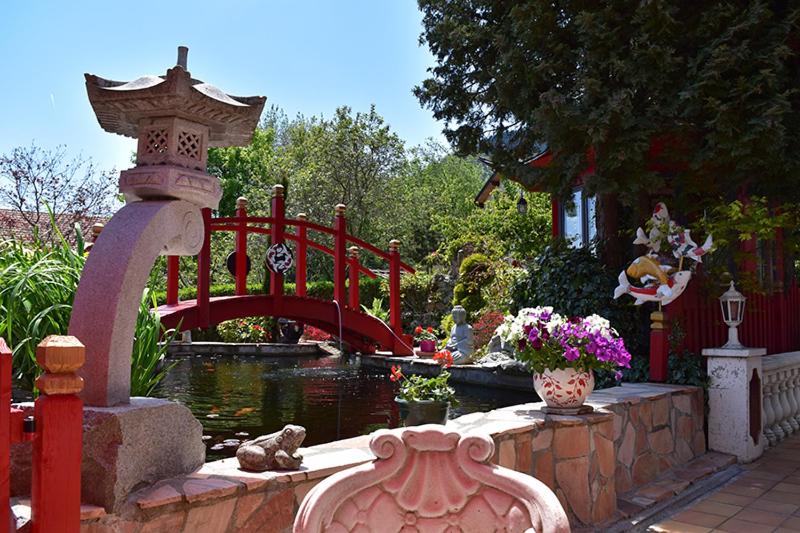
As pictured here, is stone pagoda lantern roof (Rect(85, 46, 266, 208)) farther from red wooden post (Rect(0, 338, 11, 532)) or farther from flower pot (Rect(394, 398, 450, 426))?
flower pot (Rect(394, 398, 450, 426))

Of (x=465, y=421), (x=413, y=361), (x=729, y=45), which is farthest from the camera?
(x=413, y=361)

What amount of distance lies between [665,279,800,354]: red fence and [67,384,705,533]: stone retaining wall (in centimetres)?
71

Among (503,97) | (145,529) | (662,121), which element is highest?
(503,97)

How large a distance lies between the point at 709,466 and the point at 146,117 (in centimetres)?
450

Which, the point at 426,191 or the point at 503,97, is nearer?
the point at 503,97

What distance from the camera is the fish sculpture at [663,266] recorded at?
550cm

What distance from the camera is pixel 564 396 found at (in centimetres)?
396

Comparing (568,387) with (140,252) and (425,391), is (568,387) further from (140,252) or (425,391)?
(140,252)

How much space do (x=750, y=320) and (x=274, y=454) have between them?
5686 millimetres

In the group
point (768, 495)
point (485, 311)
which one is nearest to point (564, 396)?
point (768, 495)

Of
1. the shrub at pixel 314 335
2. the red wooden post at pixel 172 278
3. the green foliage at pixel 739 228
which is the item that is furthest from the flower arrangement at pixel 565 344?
the shrub at pixel 314 335

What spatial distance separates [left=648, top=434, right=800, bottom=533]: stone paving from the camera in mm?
3820

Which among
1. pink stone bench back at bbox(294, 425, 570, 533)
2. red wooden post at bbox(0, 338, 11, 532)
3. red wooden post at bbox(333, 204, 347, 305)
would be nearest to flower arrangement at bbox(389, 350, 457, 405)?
pink stone bench back at bbox(294, 425, 570, 533)

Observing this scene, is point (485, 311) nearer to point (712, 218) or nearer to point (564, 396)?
point (712, 218)
